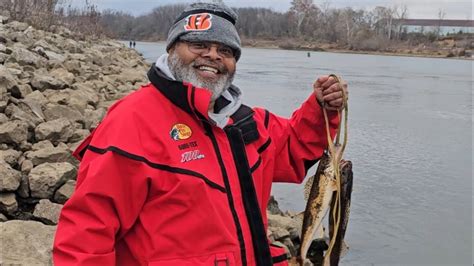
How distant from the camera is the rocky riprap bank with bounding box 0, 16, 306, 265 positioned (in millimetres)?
3166

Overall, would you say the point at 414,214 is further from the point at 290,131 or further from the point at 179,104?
the point at 179,104

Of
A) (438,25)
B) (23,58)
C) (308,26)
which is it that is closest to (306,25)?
(308,26)

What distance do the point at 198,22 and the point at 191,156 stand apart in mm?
594

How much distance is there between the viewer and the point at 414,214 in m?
6.36

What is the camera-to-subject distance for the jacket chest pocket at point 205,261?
2.12 meters

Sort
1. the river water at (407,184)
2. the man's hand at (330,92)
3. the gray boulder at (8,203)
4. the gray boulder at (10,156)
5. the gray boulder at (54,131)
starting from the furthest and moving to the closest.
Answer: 1. the river water at (407,184)
2. the gray boulder at (54,131)
3. the gray boulder at (10,156)
4. the gray boulder at (8,203)
5. the man's hand at (330,92)

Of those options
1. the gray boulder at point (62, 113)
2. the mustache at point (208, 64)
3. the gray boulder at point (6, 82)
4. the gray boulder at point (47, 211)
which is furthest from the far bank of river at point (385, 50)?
the mustache at point (208, 64)

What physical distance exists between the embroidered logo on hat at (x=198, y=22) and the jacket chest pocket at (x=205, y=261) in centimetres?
92

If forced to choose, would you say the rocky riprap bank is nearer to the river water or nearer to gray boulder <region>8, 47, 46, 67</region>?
gray boulder <region>8, 47, 46, 67</region>

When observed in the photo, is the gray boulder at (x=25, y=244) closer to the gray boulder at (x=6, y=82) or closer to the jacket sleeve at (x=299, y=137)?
the jacket sleeve at (x=299, y=137)

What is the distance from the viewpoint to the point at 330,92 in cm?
274

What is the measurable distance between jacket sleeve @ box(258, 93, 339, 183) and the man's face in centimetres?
46

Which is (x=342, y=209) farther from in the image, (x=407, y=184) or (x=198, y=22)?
(x=407, y=184)

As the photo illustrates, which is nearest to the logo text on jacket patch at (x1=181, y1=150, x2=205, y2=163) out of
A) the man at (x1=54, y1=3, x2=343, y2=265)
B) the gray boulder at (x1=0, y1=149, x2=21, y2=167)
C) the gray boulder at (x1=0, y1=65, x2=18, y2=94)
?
the man at (x1=54, y1=3, x2=343, y2=265)
